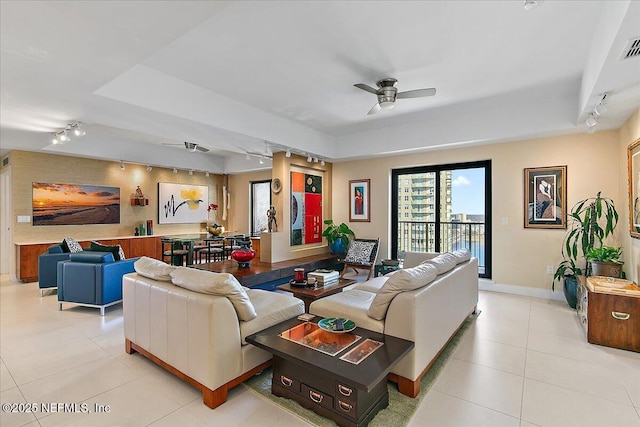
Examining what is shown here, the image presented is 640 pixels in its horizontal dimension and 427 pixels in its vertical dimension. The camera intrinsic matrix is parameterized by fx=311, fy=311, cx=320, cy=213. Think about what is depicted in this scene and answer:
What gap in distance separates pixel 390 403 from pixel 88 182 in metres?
7.56

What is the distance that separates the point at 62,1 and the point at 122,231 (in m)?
6.64

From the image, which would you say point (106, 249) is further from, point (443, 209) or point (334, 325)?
point (443, 209)

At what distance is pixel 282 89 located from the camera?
4.00 metres

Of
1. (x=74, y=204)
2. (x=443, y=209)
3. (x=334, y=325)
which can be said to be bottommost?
(x=334, y=325)

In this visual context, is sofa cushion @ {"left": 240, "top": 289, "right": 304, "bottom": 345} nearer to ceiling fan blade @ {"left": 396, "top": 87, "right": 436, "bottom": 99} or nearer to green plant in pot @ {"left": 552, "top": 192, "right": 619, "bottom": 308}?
ceiling fan blade @ {"left": 396, "top": 87, "right": 436, "bottom": 99}

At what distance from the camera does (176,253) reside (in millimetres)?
6660

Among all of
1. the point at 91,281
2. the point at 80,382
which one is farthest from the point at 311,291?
the point at 91,281

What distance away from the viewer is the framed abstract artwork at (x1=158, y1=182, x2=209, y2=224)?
26.6ft

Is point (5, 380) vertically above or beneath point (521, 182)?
beneath

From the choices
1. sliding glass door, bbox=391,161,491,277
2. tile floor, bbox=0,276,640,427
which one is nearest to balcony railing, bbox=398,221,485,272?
sliding glass door, bbox=391,161,491,277

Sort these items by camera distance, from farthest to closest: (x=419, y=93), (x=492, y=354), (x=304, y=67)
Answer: (x=419, y=93)
(x=304, y=67)
(x=492, y=354)

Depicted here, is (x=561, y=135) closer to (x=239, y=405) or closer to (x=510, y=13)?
(x=510, y=13)

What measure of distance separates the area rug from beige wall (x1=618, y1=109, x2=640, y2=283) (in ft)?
9.19

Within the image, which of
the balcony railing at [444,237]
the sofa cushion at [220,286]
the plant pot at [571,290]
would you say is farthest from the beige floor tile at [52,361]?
the plant pot at [571,290]
